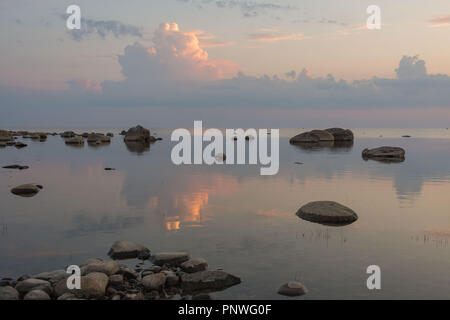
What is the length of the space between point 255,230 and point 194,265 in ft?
19.2

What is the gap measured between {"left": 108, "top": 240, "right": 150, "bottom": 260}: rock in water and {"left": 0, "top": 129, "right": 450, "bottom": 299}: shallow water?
54 cm

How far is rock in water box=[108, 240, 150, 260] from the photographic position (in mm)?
14016

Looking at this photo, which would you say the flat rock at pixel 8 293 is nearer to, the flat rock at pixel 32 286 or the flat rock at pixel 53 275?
the flat rock at pixel 32 286

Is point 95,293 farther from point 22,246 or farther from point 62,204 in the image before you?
point 62,204

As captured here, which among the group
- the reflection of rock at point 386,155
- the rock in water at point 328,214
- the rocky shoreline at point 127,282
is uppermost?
the reflection of rock at point 386,155

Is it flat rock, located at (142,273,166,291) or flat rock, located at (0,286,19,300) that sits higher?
flat rock, located at (0,286,19,300)

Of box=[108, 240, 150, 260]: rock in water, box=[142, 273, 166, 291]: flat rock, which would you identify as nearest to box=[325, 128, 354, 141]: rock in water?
box=[108, 240, 150, 260]: rock in water

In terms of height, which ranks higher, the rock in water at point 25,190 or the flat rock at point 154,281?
the rock in water at point 25,190

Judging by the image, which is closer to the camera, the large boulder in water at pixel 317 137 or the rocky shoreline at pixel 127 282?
the rocky shoreline at pixel 127 282

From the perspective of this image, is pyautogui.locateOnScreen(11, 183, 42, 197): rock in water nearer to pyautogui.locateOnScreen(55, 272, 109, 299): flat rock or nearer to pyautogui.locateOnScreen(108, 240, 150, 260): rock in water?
pyautogui.locateOnScreen(108, 240, 150, 260): rock in water

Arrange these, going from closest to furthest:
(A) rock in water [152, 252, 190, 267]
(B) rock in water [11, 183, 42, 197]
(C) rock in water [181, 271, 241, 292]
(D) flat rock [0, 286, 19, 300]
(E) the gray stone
Result: (D) flat rock [0, 286, 19, 300], (C) rock in water [181, 271, 241, 292], (E) the gray stone, (A) rock in water [152, 252, 190, 267], (B) rock in water [11, 183, 42, 197]

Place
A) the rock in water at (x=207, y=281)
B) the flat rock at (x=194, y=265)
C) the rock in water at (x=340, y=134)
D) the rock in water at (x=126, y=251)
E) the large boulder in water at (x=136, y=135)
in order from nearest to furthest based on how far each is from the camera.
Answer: the rock in water at (x=207, y=281), the flat rock at (x=194, y=265), the rock in water at (x=126, y=251), the large boulder in water at (x=136, y=135), the rock in water at (x=340, y=134)

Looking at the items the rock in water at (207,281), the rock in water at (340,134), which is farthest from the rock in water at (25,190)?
the rock in water at (340,134)

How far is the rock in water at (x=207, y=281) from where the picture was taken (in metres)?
11.2
